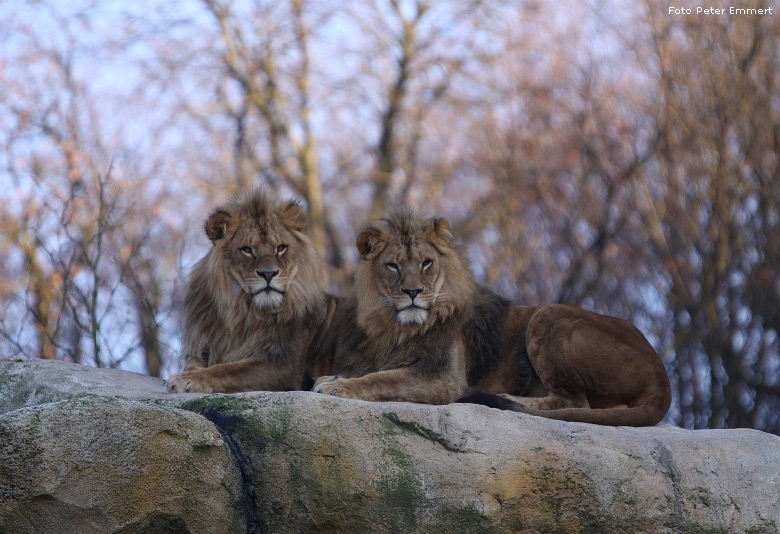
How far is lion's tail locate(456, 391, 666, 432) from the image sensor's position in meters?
6.16

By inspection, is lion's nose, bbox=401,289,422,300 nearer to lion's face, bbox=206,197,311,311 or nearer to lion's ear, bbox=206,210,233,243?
lion's face, bbox=206,197,311,311

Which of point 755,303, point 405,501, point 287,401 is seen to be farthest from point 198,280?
point 755,303

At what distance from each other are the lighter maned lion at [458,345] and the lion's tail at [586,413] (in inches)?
0.6

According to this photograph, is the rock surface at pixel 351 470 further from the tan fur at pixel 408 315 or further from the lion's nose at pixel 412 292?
the lion's nose at pixel 412 292

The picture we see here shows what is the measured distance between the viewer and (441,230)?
274 inches

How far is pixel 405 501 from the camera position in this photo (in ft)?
17.1

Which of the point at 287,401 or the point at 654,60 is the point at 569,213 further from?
the point at 287,401

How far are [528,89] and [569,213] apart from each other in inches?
86.3

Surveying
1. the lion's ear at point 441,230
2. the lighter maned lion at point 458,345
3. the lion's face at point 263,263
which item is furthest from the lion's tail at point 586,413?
the lion's face at point 263,263

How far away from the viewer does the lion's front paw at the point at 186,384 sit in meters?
6.02

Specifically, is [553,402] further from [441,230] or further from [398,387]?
[441,230]

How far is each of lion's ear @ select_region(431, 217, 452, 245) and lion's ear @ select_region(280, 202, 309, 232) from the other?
806 mm

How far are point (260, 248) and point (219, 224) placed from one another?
32 cm

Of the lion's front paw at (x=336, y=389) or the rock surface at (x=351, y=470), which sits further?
the lion's front paw at (x=336, y=389)
